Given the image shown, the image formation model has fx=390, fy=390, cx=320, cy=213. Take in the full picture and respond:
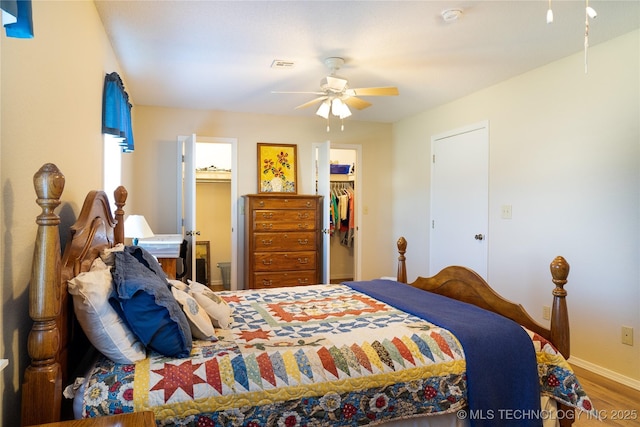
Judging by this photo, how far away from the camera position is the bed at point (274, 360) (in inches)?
48.3

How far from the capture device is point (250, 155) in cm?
511

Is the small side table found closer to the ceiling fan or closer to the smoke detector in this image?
the smoke detector

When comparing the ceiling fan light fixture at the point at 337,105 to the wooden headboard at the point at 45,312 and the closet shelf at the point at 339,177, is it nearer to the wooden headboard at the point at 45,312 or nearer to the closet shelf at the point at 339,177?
the wooden headboard at the point at 45,312

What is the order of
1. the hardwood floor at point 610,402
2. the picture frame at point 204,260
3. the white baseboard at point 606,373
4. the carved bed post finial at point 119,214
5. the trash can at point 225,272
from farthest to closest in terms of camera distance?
the trash can at point 225,272 → the picture frame at point 204,260 → the white baseboard at point 606,373 → the carved bed post finial at point 119,214 → the hardwood floor at point 610,402

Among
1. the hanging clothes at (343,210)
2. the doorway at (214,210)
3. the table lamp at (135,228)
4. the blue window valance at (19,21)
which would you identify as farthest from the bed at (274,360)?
the hanging clothes at (343,210)

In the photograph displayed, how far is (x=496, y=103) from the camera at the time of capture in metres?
3.93

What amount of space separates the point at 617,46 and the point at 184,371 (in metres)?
3.53

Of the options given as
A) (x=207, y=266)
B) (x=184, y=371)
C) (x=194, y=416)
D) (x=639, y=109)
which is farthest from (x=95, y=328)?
(x=207, y=266)

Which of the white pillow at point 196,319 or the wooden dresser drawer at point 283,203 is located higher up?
the wooden dresser drawer at point 283,203

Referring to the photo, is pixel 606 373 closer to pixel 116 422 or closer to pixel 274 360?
pixel 274 360

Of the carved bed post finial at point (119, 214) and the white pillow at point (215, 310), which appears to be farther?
the carved bed post finial at point (119, 214)

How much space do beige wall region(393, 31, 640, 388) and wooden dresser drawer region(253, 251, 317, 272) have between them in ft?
6.67

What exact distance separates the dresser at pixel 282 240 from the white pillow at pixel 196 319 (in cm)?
281

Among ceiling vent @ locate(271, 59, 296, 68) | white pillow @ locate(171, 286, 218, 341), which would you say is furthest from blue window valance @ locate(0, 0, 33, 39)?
ceiling vent @ locate(271, 59, 296, 68)
